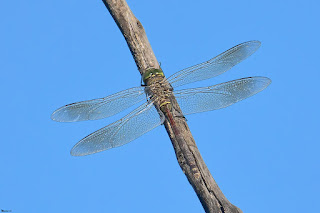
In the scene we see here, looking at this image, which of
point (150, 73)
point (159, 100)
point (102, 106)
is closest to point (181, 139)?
point (159, 100)

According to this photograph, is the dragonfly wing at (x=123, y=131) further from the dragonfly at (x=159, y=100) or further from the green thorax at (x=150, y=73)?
the green thorax at (x=150, y=73)

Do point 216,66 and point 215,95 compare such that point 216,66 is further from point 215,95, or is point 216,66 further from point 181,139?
point 181,139

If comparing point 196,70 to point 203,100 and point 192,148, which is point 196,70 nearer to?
point 203,100

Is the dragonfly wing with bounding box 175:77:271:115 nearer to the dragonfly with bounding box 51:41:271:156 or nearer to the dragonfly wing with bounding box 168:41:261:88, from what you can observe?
the dragonfly with bounding box 51:41:271:156

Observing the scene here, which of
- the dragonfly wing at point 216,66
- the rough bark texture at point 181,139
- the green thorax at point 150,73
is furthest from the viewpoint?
the dragonfly wing at point 216,66

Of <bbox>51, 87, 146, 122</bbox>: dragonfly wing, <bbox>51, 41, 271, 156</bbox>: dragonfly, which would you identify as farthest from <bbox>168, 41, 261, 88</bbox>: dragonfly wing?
<bbox>51, 87, 146, 122</bbox>: dragonfly wing

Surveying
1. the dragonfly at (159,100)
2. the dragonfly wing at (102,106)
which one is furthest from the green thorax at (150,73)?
the dragonfly wing at (102,106)

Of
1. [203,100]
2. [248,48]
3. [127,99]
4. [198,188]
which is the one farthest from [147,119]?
[248,48]
